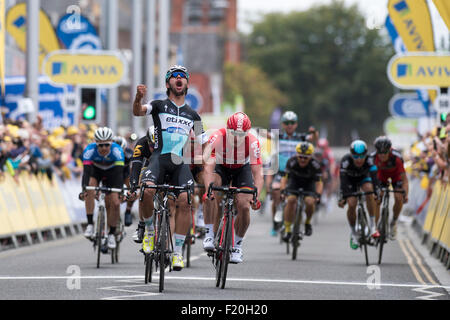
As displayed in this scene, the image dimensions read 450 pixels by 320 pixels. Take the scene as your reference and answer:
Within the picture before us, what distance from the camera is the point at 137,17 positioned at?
140 feet

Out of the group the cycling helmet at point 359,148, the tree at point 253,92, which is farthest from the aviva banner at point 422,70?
the tree at point 253,92

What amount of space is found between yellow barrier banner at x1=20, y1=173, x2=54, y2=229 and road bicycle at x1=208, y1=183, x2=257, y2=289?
9.08 m

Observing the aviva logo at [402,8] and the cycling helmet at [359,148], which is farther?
the aviva logo at [402,8]

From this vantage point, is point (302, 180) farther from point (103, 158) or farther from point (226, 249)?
point (226, 249)

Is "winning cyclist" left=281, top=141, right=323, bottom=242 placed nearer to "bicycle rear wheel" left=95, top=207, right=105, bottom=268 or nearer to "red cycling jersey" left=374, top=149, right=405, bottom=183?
"red cycling jersey" left=374, top=149, right=405, bottom=183

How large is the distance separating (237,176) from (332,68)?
95802 millimetres

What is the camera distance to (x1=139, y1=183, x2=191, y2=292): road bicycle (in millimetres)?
12891

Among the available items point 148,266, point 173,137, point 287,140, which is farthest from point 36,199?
point 173,137

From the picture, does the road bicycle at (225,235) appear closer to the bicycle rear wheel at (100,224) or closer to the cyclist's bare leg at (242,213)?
the cyclist's bare leg at (242,213)

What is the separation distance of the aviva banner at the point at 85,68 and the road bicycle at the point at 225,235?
16258 mm

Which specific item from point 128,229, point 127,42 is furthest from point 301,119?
point 128,229

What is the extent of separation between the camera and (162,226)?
42.8 feet

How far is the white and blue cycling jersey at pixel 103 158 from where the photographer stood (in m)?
17.5

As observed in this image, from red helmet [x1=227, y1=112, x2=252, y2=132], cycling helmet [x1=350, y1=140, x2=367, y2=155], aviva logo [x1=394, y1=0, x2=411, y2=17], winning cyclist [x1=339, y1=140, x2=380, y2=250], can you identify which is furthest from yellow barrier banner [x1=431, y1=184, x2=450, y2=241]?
aviva logo [x1=394, y1=0, x2=411, y2=17]
